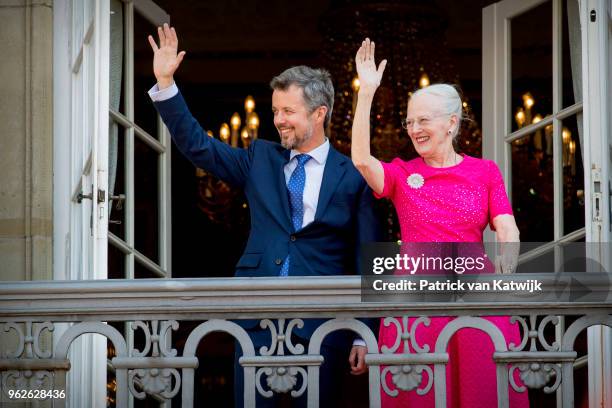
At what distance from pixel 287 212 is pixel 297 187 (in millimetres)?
131

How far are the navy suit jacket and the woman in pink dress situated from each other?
0.71 ft

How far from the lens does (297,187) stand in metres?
5.72

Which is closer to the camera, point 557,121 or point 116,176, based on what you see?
point 116,176

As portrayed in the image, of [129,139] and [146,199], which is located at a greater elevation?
[129,139]

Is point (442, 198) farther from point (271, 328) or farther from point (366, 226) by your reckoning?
point (271, 328)

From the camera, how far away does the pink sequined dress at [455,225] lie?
5.29 meters

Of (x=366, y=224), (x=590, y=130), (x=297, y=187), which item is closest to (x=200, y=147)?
(x=297, y=187)

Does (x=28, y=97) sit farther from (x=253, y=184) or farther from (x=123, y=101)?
(x=253, y=184)

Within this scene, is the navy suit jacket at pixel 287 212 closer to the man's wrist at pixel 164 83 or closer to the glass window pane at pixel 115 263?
the man's wrist at pixel 164 83

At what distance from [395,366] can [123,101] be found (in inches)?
85.1

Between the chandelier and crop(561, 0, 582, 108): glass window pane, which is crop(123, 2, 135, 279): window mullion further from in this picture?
the chandelier

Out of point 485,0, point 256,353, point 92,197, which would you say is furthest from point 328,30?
point 256,353

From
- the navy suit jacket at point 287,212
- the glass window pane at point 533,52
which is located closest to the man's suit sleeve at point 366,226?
the navy suit jacket at point 287,212

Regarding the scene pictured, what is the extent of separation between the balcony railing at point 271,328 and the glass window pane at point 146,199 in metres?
1.47
